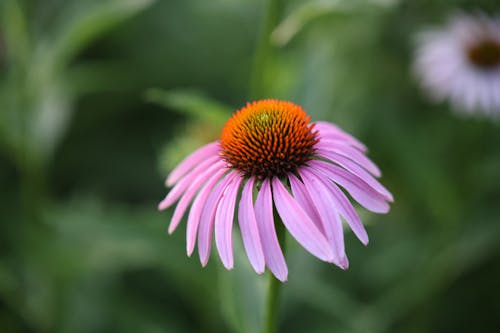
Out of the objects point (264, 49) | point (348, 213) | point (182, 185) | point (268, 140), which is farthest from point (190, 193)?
point (264, 49)

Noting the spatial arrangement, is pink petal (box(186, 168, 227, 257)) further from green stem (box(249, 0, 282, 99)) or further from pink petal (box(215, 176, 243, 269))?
green stem (box(249, 0, 282, 99))

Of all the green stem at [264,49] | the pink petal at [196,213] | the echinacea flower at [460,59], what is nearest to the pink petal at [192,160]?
the pink petal at [196,213]

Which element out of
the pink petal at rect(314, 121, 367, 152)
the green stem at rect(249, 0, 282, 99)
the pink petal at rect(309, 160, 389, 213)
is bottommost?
the pink petal at rect(309, 160, 389, 213)

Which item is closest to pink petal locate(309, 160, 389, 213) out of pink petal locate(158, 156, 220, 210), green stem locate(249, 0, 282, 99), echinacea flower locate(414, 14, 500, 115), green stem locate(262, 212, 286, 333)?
green stem locate(262, 212, 286, 333)

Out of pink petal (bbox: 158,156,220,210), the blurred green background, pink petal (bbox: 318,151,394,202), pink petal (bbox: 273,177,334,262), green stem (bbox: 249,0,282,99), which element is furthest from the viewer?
the blurred green background

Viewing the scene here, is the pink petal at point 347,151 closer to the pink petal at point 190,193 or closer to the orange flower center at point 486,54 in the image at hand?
the pink petal at point 190,193

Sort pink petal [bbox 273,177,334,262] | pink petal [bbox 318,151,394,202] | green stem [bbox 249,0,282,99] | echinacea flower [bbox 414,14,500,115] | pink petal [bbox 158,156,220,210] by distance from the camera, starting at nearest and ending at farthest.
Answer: pink petal [bbox 273,177,334,262] → pink petal [bbox 318,151,394,202] → pink petal [bbox 158,156,220,210] → green stem [bbox 249,0,282,99] → echinacea flower [bbox 414,14,500,115]

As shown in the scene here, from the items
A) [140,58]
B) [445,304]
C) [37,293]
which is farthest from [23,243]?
[445,304]

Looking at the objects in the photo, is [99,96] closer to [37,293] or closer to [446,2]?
[37,293]
